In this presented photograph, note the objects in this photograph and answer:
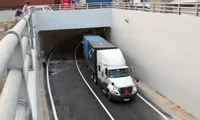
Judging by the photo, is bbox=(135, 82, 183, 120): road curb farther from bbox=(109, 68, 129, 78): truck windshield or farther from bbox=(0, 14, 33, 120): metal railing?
bbox=(0, 14, 33, 120): metal railing

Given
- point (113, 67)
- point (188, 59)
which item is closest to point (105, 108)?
point (113, 67)

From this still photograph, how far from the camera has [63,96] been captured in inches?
779

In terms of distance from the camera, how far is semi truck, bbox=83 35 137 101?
1861 cm

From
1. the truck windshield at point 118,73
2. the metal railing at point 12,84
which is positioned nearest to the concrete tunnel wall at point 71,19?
the truck windshield at point 118,73

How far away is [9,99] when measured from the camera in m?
1.34

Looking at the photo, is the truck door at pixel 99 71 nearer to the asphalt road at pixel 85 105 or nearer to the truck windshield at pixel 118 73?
the asphalt road at pixel 85 105

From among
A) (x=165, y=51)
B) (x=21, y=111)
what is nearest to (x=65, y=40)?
(x=165, y=51)

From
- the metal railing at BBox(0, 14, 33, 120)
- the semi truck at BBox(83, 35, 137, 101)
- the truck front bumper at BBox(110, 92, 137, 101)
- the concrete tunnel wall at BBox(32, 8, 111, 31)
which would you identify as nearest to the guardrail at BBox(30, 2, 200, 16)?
the concrete tunnel wall at BBox(32, 8, 111, 31)

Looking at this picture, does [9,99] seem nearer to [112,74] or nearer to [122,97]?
[122,97]

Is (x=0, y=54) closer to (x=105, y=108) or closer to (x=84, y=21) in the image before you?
(x=105, y=108)

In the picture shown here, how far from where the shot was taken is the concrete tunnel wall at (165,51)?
1505cm

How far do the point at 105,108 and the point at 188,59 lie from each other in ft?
20.0

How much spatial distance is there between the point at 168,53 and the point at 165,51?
0.46 meters

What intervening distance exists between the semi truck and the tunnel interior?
1188 cm
